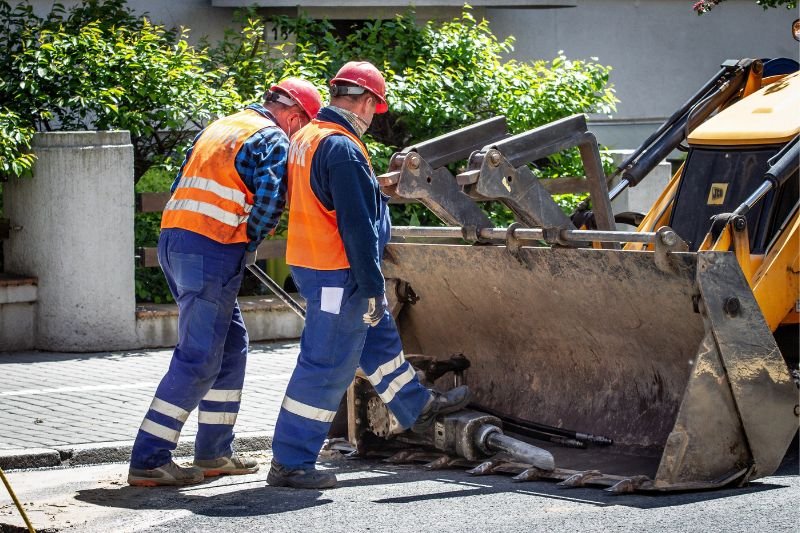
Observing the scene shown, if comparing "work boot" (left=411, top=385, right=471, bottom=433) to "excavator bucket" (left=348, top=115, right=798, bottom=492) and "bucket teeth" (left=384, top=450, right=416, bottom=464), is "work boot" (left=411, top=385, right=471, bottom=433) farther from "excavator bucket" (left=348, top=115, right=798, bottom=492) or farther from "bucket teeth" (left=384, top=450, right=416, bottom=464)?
"bucket teeth" (left=384, top=450, right=416, bottom=464)

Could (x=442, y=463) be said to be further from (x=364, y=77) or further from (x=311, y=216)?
(x=364, y=77)

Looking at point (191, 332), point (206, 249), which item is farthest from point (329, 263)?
point (191, 332)


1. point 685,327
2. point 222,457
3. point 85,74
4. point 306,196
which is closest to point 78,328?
point 85,74

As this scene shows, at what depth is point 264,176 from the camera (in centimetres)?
646

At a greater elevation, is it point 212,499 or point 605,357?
point 605,357

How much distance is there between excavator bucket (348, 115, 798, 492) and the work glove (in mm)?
747

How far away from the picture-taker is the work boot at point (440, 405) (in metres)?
6.73

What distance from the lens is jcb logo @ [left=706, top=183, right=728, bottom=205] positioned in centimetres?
716

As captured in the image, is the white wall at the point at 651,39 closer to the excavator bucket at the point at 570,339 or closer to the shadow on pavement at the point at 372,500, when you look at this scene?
the excavator bucket at the point at 570,339

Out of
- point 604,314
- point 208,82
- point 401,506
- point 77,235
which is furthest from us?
point 208,82

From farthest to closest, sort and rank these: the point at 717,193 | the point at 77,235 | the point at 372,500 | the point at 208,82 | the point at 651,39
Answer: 1. the point at 651,39
2. the point at 208,82
3. the point at 77,235
4. the point at 717,193
5. the point at 372,500

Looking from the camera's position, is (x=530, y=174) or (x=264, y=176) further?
(x=530, y=174)

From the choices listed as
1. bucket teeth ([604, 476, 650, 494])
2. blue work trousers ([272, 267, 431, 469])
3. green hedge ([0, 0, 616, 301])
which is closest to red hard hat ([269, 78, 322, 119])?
blue work trousers ([272, 267, 431, 469])

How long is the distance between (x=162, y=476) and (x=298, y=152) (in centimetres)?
162
